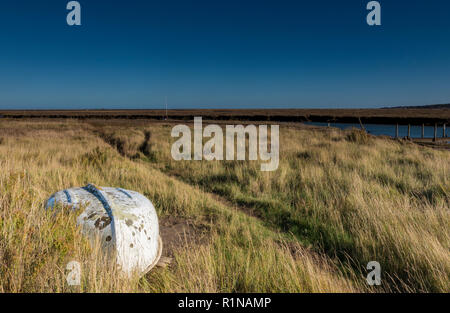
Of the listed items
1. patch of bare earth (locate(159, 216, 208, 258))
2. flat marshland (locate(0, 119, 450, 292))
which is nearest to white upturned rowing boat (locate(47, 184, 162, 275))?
flat marshland (locate(0, 119, 450, 292))

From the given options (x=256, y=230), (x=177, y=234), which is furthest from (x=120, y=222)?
(x=256, y=230)

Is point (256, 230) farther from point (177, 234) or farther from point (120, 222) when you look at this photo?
point (120, 222)

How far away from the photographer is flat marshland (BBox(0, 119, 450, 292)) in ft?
7.66

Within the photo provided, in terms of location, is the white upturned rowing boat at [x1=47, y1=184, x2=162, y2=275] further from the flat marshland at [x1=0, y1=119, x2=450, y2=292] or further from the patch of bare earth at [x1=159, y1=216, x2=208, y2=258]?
the patch of bare earth at [x1=159, y1=216, x2=208, y2=258]

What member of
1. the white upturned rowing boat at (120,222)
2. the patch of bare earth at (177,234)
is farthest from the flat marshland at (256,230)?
the white upturned rowing boat at (120,222)

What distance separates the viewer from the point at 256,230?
464cm

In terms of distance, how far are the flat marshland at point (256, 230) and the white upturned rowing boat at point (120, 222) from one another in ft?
0.48

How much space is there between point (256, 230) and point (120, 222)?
2.67 metres

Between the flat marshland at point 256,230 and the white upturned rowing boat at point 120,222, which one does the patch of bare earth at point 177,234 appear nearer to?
the flat marshland at point 256,230

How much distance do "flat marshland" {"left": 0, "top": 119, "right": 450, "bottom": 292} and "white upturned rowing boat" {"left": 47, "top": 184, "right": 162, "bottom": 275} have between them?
146mm
